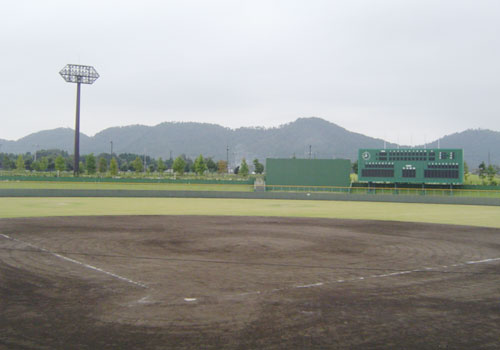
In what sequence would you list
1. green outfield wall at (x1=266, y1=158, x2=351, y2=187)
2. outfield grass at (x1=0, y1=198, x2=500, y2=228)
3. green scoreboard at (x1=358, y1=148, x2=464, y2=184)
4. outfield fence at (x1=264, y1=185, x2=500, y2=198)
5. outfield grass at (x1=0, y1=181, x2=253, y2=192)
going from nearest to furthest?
outfield grass at (x1=0, y1=198, x2=500, y2=228)
outfield fence at (x1=264, y1=185, x2=500, y2=198)
green scoreboard at (x1=358, y1=148, x2=464, y2=184)
outfield grass at (x1=0, y1=181, x2=253, y2=192)
green outfield wall at (x1=266, y1=158, x2=351, y2=187)

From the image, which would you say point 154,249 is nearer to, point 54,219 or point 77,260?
point 77,260

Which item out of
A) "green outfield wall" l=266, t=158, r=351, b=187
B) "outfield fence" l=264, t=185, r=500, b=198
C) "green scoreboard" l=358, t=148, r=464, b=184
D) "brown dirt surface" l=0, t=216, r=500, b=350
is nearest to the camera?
"brown dirt surface" l=0, t=216, r=500, b=350

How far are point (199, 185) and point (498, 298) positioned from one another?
50.7m

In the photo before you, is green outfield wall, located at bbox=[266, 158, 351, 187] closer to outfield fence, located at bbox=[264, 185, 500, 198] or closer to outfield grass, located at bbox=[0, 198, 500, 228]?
outfield fence, located at bbox=[264, 185, 500, 198]

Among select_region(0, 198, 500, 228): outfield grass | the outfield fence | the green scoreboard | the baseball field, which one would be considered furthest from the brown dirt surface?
the green scoreboard

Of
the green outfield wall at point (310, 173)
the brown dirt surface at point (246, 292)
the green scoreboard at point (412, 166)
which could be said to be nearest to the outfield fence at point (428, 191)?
the green scoreboard at point (412, 166)

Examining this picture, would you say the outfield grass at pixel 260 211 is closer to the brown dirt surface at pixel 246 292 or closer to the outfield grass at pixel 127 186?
the brown dirt surface at pixel 246 292

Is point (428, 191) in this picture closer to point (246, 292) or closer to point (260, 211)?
point (260, 211)

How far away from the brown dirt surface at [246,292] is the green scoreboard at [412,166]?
34.3 meters

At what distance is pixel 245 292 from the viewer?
9344 millimetres

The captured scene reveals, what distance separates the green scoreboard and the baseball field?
34.4 metres

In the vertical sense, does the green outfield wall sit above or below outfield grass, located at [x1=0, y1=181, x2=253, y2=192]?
above

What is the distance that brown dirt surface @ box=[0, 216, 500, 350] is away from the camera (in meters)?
6.64

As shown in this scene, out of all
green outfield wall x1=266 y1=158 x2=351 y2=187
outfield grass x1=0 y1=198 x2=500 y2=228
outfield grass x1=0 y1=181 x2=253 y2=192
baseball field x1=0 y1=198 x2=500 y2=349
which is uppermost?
green outfield wall x1=266 y1=158 x2=351 y2=187
